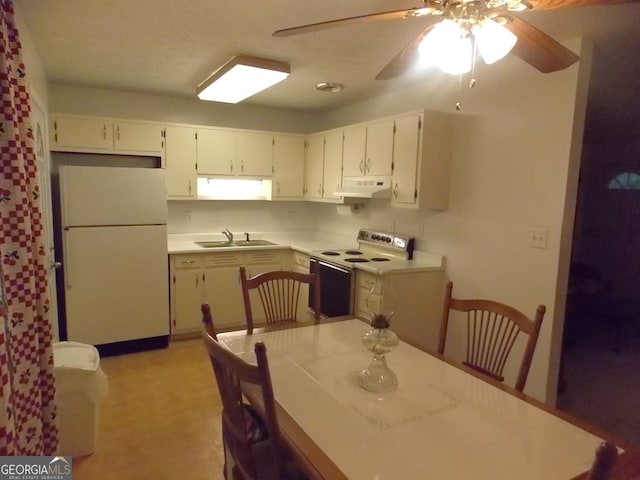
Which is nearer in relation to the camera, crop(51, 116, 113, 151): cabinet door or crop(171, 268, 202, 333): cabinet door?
crop(51, 116, 113, 151): cabinet door

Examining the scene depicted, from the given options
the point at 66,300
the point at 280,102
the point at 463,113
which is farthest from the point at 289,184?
the point at 66,300

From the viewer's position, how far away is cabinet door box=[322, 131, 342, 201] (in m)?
3.92

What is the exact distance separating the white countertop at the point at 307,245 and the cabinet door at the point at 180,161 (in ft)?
1.71

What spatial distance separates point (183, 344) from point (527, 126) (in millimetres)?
3330

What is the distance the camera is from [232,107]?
439 cm

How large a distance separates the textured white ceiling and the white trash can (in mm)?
1831

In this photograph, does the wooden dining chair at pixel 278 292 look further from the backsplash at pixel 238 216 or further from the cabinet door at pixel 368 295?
the backsplash at pixel 238 216

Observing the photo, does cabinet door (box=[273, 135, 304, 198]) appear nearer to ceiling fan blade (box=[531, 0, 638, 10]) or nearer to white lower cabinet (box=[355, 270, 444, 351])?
white lower cabinet (box=[355, 270, 444, 351])

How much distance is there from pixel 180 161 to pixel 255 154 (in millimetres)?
759

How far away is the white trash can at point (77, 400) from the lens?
7.04 ft

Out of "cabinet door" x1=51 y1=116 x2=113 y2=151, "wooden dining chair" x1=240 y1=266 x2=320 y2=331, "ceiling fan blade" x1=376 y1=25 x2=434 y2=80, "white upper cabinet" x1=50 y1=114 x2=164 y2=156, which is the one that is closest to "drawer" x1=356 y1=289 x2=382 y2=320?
"wooden dining chair" x1=240 y1=266 x2=320 y2=331

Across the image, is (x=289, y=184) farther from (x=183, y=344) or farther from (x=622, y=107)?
(x=622, y=107)

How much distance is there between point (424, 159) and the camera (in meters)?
3.00

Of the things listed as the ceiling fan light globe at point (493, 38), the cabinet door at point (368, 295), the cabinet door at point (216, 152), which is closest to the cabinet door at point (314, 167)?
the cabinet door at point (216, 152)
